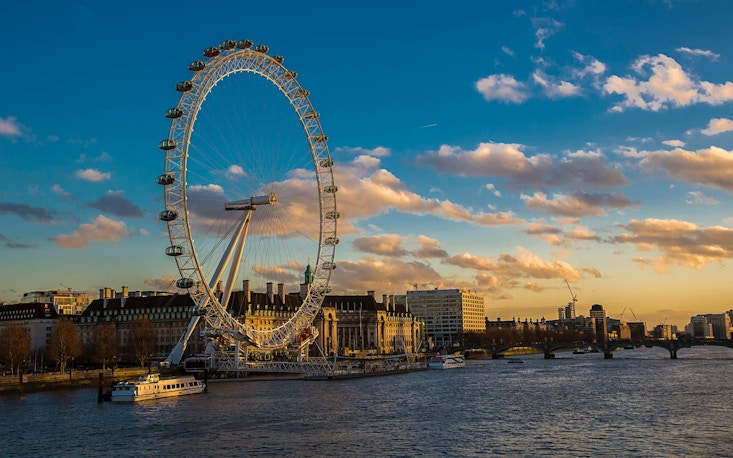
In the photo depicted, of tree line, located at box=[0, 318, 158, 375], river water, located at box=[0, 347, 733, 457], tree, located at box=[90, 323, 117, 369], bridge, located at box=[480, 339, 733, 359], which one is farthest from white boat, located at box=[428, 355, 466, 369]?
tree, located at box=[90, 323, 117, 369]

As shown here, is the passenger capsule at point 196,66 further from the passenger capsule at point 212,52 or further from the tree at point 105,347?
the tree at point 105,347

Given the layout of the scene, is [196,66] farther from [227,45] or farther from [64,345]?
[64,345]

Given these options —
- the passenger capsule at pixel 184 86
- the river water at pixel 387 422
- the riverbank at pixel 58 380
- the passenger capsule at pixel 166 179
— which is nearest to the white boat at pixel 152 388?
the river water at pixel 387 422

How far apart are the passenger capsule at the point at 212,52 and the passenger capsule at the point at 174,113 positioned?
4.84 meters

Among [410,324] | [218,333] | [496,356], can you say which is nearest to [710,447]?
[218,333]

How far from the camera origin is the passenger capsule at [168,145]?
200 ft

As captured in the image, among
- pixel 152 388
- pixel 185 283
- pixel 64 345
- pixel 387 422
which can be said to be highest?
pixel 185 283

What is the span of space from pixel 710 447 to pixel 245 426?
23684 millimetres

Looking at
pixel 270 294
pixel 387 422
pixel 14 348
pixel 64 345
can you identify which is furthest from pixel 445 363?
pixel 387 422

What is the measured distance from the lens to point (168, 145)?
2395 inches

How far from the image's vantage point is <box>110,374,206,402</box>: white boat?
2363 inches

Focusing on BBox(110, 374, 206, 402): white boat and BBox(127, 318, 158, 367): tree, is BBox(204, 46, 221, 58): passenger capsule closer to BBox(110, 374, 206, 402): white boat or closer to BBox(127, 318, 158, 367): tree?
BBox(110, 374, 206, 402): white boat

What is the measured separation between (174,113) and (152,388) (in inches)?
856

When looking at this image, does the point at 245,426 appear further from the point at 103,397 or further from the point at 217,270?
the point at 217,270
